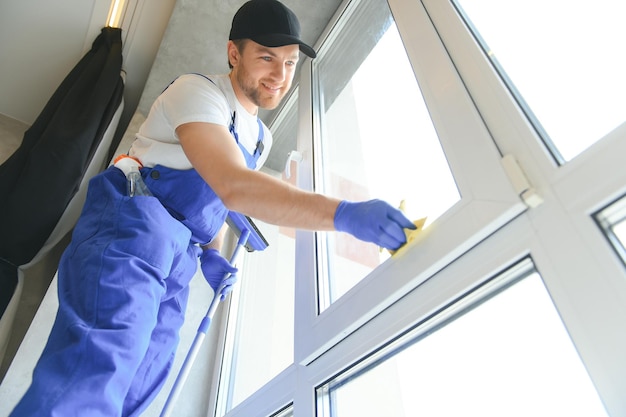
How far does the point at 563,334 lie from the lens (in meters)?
0.65

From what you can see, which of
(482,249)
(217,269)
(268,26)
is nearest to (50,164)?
(217,269)

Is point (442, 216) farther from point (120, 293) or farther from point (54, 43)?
point (54, 43)

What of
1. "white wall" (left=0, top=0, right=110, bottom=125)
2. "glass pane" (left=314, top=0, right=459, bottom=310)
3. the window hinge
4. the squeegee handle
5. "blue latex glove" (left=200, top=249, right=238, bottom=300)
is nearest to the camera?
the window hinge

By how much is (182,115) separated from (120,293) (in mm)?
508

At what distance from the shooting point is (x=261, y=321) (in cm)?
194

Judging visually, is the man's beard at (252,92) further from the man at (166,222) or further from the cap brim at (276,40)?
the cap brim at (276,40)

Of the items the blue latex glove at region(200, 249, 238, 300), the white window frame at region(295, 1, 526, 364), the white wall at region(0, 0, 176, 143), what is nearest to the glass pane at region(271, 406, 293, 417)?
the white window frame at region(295, 1, 526, 364)

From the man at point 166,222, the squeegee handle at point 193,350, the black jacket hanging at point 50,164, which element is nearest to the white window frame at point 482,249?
the man at point 166,222

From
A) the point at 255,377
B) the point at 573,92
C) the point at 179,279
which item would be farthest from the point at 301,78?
the point at 573,92

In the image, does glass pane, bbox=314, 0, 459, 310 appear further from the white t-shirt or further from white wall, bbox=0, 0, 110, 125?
white wall, bbox=0, 0, 110, 125

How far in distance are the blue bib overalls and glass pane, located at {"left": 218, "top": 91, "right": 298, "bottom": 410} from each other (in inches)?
18.0

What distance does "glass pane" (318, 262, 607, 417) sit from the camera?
648 mm

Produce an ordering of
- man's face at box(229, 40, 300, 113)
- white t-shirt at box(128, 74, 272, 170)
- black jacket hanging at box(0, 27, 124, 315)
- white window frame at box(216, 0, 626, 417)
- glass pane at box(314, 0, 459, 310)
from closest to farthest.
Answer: white window frame at box(216, 0, 626, 417)
glass pane at box(314, 0, 459, 310)
white t-shirt at box(128, 74, 272, 170)
man's face at box(229, 40, 300, 113)
black jacket hanging at box(0, 27, 124, 315)

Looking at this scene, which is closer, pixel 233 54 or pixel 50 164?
pixel 233 54
